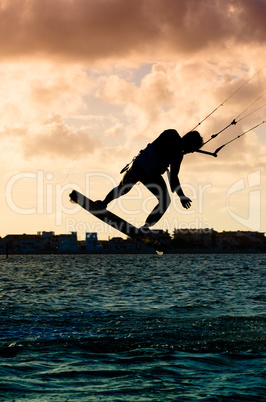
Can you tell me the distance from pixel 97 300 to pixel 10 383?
19014 millimetres

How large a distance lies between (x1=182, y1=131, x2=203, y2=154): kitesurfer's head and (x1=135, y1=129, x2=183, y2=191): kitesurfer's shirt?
0.15 metres

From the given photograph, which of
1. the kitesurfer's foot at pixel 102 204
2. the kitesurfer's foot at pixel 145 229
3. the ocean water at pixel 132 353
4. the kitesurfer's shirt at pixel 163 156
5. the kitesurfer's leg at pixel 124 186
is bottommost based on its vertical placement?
the ocean water at pixel 132 353

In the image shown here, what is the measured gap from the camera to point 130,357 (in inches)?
599

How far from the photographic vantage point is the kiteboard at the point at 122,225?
521 inches

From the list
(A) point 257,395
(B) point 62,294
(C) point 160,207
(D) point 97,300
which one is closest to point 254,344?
(A) point 257,395

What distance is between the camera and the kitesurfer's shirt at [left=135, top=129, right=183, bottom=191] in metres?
12.1

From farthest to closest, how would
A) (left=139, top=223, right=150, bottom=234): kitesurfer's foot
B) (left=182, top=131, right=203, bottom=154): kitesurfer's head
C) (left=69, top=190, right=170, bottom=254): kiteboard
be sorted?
(left=69, top=190, right=170, bottom=254): kiteboard → (left=139, top=223, right=150, bottom=234): kitesurfer's foot → (left=182, top=131, right=203, bottom=154): kitesurfer's head

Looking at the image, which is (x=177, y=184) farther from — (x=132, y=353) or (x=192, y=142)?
(x=132, y=353)

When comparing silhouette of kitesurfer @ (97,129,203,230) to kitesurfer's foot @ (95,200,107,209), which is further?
kitesurfer's foot @ (95,200,107,209)

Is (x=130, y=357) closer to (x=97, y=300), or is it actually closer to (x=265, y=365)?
(x=265, y=365)

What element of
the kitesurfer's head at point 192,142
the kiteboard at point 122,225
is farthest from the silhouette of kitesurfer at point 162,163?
the kiteboard at point 122,225

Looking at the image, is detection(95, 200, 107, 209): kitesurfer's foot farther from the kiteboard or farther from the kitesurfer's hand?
the kitesurfer's hand

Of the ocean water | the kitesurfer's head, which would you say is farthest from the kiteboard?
the ocean water

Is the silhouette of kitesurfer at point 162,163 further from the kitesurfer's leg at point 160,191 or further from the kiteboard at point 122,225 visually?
the kiteboard at point 122,225
